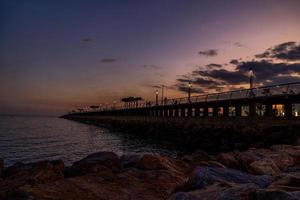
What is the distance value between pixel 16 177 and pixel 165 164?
3660 mm

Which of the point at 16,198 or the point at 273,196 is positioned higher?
the point at 273,196

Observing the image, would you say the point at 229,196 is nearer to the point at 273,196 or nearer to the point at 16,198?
the point at 273,196

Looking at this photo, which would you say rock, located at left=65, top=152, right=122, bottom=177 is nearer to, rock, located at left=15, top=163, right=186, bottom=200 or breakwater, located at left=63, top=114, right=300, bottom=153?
rock, located at left=15, top=163, right=186, bottom=200

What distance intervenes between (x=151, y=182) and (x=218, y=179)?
7.06 ft

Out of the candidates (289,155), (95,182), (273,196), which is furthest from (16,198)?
(289,155)

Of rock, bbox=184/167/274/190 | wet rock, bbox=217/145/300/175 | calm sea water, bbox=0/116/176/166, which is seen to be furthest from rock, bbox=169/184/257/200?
calm sea water, bbox=0/116/176/166

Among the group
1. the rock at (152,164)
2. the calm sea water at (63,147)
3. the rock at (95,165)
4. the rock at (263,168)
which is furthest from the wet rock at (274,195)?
the calm sea water at (63,147)

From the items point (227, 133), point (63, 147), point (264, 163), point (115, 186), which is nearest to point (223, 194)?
point (115, 186)

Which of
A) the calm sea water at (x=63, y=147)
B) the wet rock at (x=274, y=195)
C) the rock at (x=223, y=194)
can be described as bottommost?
the calm sea water at (x=63, y=147)

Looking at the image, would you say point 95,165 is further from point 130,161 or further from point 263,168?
point 263,168

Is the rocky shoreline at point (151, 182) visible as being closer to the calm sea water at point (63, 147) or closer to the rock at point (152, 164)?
the rock at point (152, 164)

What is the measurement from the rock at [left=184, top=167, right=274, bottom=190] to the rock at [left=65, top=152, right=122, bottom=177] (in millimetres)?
3149

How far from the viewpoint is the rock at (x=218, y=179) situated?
508cm

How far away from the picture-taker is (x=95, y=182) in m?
6.63
